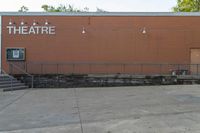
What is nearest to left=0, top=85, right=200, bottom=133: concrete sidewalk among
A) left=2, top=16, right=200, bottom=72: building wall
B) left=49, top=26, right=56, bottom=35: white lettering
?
left=2, top=16, right=200, bottom=72: building wall

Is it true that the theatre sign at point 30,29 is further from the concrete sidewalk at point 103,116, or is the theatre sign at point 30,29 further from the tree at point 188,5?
the tree at point 188,5

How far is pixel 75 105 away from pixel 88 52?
465 inches

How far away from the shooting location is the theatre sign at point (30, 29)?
2658cm

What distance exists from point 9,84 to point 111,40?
789cm

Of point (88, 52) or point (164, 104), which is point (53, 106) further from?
point (88, 52)

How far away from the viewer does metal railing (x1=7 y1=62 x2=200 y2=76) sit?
26328mm

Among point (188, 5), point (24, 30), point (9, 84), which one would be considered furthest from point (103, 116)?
point (188, 5)

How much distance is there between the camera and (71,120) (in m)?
11.3

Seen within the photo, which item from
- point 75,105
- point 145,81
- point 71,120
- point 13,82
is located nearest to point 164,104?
point 75,105

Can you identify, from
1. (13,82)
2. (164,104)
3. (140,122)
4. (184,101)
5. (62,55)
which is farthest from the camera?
(62,55)

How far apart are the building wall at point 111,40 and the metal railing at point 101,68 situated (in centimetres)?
29

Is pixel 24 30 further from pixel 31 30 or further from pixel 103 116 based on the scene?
pixel 103 116

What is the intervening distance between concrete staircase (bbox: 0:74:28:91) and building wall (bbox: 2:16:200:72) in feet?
7.34

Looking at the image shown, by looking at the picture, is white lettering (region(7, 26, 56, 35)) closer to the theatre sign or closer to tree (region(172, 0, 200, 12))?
the theatre sign
